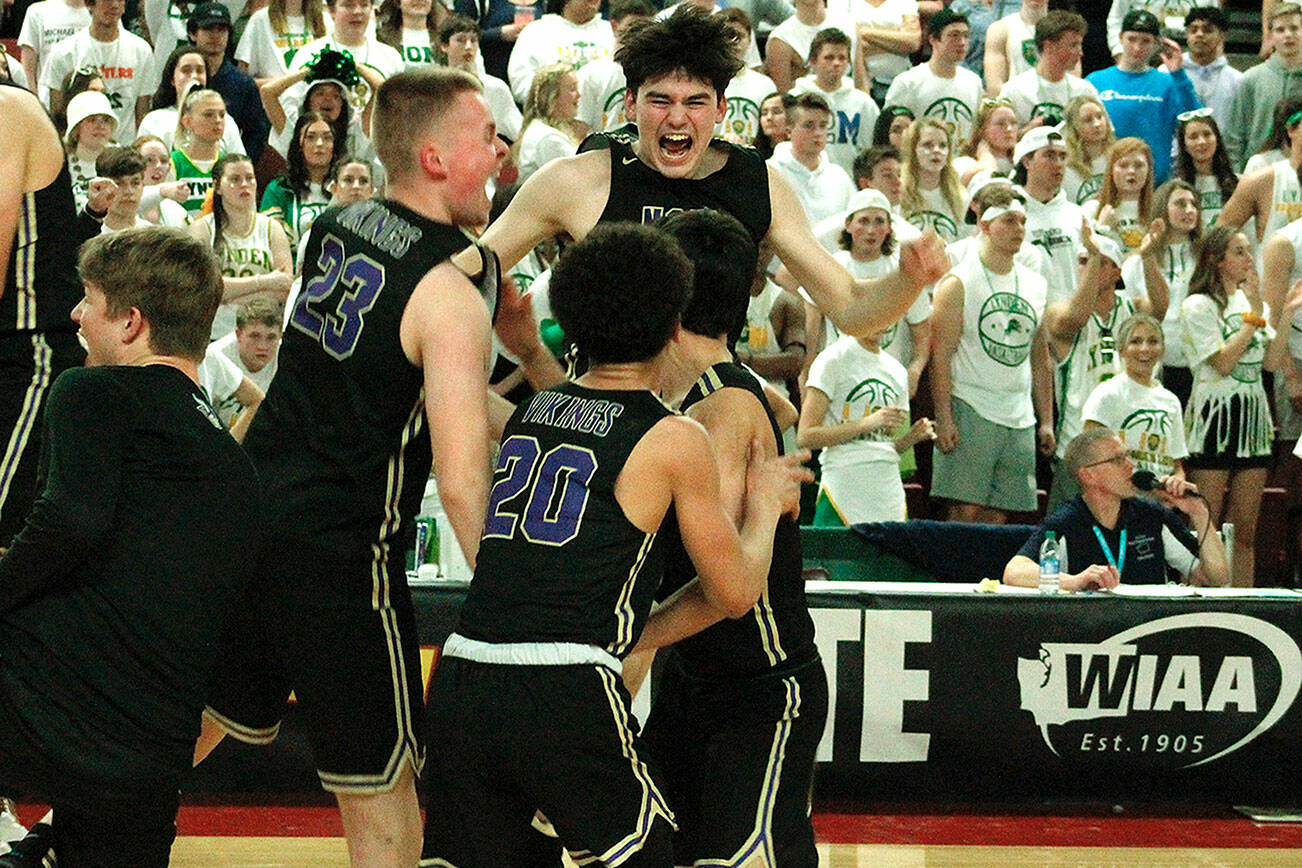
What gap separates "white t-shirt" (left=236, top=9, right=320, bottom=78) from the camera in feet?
34.3

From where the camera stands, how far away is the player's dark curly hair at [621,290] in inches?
126

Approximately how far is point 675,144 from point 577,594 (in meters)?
1.45

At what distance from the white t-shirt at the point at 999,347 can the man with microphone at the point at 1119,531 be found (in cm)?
169

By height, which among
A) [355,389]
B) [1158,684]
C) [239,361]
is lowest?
[1158,684]

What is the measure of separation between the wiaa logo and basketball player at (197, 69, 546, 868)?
324 cm

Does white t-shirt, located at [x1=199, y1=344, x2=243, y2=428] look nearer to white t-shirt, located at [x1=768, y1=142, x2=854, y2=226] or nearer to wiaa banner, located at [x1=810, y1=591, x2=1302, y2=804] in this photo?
wiaa banner, located at [x1=810, y1=591, x2=1302, y2=804]

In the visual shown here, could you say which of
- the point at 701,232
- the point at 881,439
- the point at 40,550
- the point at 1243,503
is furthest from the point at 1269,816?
the point at 40,550

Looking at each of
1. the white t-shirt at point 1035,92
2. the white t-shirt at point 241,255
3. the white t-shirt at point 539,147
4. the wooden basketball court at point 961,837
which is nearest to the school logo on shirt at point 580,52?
the white t-shirt at point 539,147

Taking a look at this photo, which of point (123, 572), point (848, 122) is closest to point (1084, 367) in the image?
point (848, 122)

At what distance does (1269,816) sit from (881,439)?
259 centimetres

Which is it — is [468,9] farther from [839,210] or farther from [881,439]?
[881,439]

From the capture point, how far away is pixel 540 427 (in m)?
3.27

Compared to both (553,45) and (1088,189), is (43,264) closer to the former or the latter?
(553,45)

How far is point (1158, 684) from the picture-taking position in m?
6.20
